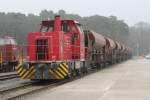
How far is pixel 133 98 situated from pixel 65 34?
883cm

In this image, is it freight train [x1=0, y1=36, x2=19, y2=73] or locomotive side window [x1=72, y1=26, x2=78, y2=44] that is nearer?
locomotive side window [x1=72, y1=26, x2=78, y2=44]

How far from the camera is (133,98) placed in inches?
500

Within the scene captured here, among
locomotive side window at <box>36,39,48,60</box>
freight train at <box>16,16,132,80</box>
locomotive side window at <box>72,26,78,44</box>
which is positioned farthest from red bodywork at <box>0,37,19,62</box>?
locomotive side window at <box>36,39,48,60</box>

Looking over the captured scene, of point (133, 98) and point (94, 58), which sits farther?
point (94, 58)

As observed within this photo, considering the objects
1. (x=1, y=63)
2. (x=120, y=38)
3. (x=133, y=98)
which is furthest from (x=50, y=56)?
(x=120, y=38)

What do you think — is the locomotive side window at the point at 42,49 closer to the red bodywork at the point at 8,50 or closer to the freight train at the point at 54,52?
the freight train at the point at 54,52

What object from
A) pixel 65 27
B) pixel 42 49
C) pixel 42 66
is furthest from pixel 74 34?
pixel 42 66

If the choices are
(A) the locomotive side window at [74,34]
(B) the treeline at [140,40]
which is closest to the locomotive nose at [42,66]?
(A) the locomotive side window at [74,34]

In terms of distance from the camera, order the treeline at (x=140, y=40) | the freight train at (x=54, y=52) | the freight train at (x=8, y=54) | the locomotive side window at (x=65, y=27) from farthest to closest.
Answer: the treeline at (x=140, y=40) < the freight train at (x=8, y=54) < the locomotive side window at (x=65, y=27) < the freight train at (x=54, y=52)

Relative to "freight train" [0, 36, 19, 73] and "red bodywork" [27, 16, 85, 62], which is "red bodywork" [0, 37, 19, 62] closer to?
"freight train" [0, 36, 19, 73]

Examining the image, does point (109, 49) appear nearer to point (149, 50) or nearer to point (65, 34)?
point (65, 34)

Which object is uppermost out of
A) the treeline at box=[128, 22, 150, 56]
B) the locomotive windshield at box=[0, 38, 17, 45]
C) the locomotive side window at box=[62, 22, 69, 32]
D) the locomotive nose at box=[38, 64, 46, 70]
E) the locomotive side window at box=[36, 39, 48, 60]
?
the treeline at box=[128, 22, 150, 56]

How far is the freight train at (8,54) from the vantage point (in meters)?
30.3

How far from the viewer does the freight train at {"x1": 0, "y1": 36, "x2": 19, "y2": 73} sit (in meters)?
30.3
